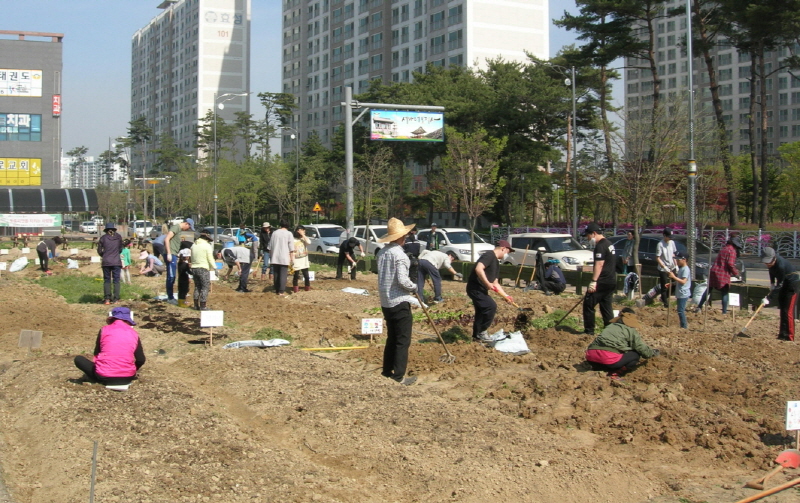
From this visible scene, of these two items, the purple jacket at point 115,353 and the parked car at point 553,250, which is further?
the parked car at point 553,250

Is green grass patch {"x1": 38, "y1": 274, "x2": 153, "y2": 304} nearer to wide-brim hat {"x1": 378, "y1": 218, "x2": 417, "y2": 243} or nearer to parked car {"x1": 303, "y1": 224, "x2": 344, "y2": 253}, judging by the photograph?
wide-brim hat {"x1": 378, "y1": 218, "x2": 417, "y2": 243}

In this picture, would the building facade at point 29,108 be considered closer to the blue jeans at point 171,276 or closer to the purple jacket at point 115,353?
the blue jeans at point 171,276

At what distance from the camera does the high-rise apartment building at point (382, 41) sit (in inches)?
2685

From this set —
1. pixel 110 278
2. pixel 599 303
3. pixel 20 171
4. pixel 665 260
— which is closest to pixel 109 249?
pixel 110 278

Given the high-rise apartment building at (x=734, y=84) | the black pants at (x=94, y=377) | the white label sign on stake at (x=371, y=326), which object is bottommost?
the black pants at (x=94, y=377)

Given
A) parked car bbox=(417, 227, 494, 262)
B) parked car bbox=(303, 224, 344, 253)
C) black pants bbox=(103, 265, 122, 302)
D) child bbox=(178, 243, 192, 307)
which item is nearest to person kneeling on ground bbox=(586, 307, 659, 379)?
child bbox=(178, 243, 192, 307)

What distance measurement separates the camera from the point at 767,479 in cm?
555

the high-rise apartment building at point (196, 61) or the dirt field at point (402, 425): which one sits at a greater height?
the high-rise apartment building at point (196, 61)

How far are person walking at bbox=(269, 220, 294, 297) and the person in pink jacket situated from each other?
329 inches

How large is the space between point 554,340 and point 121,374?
5935 millimetres

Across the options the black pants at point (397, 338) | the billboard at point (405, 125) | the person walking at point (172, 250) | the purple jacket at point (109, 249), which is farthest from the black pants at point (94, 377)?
the billboard at point (405, 125)

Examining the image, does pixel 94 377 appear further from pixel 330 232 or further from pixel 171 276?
pixel 330 232

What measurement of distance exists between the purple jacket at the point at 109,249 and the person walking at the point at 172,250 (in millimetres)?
1257

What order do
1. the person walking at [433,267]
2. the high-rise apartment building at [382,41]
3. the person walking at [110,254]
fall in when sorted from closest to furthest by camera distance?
the person walking at [433,267], the person walking at [110,254], the high-rise apartment building at [382,41]
